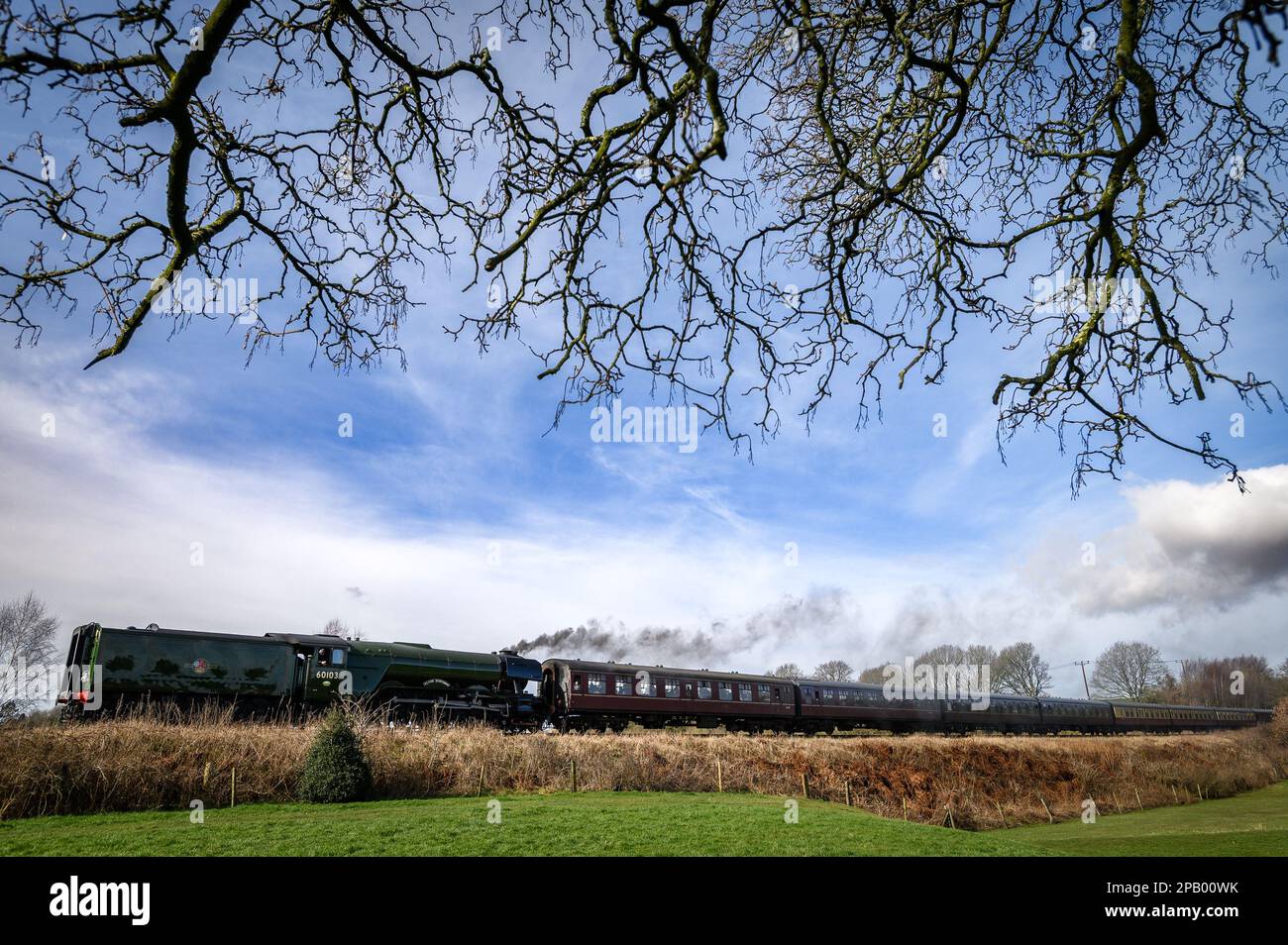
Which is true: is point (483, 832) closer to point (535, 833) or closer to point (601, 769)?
point (535, 833)

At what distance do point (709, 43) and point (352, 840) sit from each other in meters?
11.0

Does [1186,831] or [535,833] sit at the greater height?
[535,833]

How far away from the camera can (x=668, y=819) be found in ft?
42.9

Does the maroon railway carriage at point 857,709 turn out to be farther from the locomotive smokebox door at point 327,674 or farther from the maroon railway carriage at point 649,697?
the locomotive smokebox door at point 327,674

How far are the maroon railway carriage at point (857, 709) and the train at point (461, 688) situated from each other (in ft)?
0.17

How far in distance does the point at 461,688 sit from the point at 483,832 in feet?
47.1

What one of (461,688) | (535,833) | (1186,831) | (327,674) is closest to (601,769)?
(535,833)

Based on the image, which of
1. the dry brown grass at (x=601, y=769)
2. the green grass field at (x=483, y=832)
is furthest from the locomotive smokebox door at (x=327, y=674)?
the green grass field at (x=483, y=832)

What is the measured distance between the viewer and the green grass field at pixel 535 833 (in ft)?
32.9

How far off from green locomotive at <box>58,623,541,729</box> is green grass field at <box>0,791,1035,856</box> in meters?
7.99

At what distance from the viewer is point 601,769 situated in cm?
1873
